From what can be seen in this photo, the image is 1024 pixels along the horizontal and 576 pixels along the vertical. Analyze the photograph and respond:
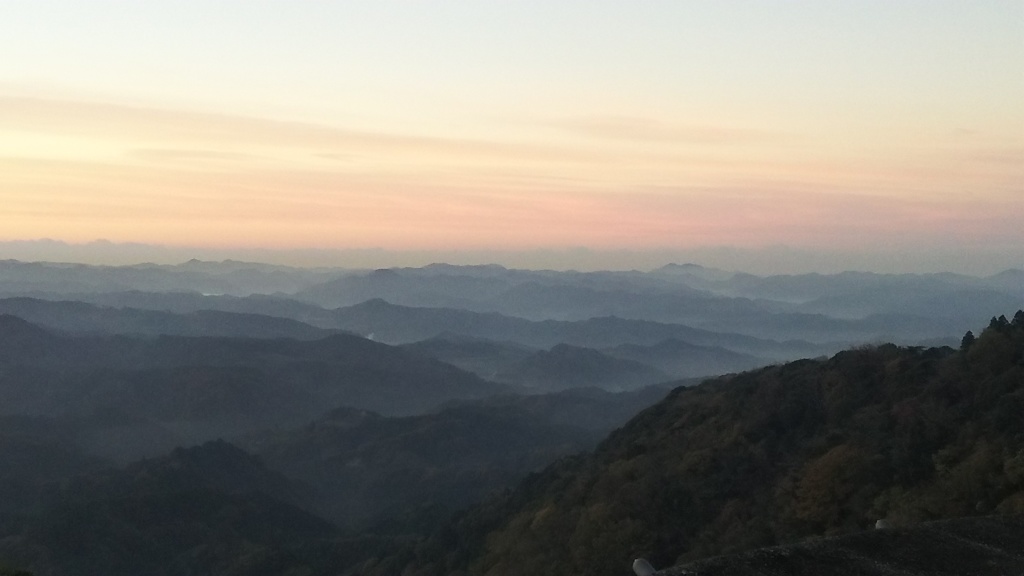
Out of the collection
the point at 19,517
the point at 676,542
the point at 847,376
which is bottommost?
the point at 19,517

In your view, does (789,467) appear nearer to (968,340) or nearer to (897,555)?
(968,340)

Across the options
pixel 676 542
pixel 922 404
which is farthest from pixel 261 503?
pixel 922 404

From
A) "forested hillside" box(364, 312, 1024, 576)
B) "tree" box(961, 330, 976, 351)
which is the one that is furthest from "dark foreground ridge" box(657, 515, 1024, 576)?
"tree" box(961, 330, 976, 351)

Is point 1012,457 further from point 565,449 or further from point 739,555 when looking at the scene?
point 565,449

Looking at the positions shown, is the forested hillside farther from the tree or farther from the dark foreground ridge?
the dark foreground ridge

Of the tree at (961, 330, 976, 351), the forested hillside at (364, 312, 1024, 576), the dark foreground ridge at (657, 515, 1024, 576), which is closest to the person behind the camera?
the dark foreground ridge at (657, 515, 1024, 576)

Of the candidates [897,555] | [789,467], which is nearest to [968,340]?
[789,467]
